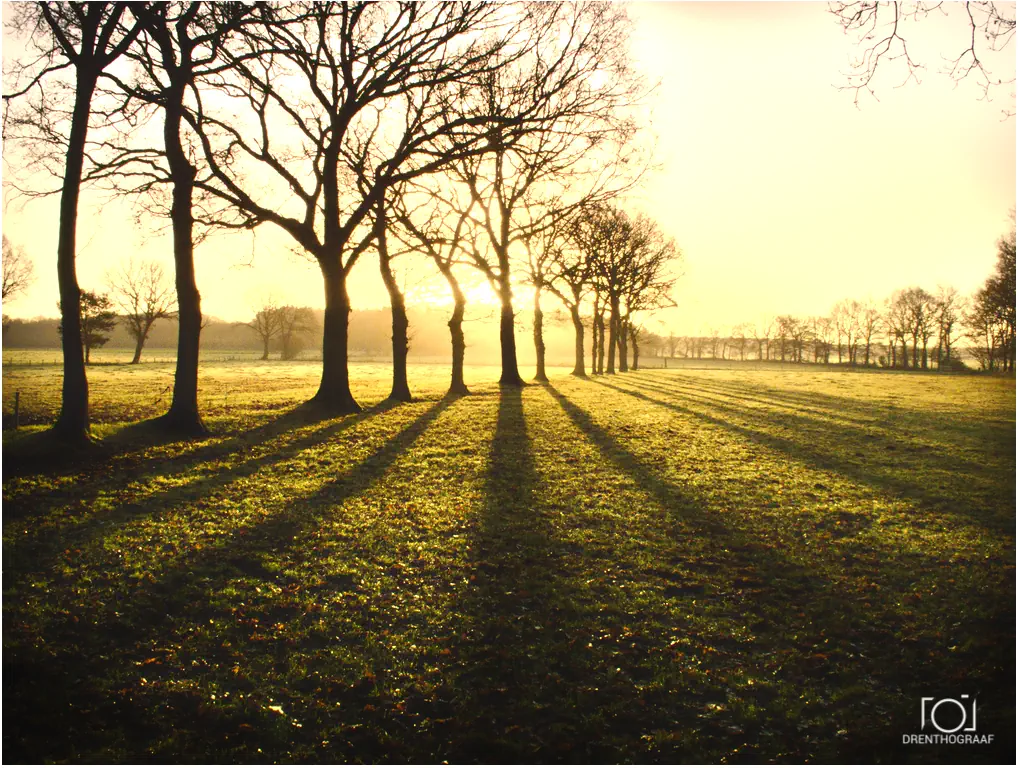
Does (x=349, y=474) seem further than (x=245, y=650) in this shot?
Yes

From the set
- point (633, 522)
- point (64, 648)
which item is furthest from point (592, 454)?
point (64, 648)

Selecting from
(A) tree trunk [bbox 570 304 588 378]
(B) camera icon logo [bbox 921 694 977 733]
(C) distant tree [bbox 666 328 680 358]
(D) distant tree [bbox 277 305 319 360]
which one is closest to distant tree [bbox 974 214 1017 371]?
(A) tree trunk [bbox 570 304 588 378]

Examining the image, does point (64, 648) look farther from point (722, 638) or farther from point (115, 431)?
A: point (115, 431)

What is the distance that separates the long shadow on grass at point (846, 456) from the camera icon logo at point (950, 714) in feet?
17.4

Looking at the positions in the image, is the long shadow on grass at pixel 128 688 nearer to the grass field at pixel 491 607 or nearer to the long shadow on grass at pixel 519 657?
the grass field at pixel 491 607

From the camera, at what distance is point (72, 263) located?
1095 cm

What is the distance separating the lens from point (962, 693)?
182 inches

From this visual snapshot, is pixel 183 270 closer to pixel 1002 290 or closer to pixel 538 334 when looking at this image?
pixel 538 334

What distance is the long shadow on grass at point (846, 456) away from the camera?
9.59 meters

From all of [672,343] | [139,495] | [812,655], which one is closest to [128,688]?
[139,495]

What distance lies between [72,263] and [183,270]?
2752mm

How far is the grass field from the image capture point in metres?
4.14

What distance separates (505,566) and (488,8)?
14.9 metres

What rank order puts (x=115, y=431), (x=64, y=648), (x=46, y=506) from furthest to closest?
1. (x=115, y=431)
2. (x=46, y=506)
3. (x=64, y=648)
